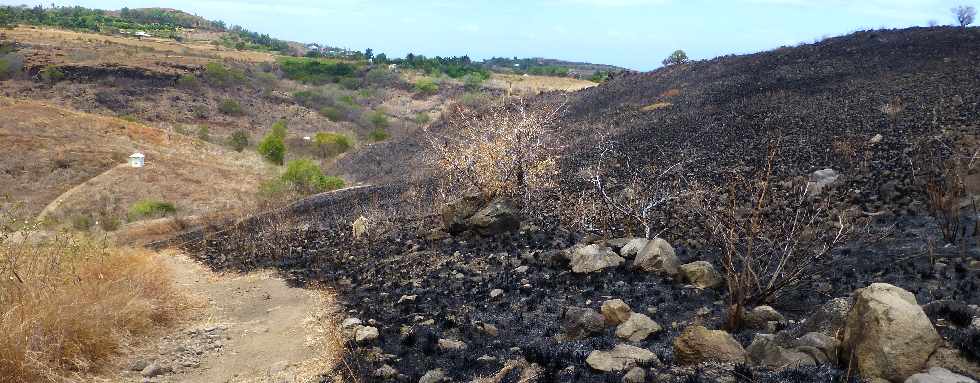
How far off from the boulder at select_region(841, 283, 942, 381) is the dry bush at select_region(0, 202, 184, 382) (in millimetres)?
5811

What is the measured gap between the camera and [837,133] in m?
13.3

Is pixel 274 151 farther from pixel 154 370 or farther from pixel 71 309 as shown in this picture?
pixel 154 370

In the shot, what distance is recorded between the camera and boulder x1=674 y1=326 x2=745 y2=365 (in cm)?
429

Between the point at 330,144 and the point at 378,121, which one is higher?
the point at 378,121

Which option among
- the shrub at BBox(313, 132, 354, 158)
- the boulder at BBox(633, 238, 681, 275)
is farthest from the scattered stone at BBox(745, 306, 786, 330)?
the shrub at BBox(313, 132, 354, 158)

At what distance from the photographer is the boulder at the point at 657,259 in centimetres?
705

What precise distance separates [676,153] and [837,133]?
3.36 metres

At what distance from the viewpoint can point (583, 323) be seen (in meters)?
5.64

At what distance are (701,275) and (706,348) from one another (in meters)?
2.49

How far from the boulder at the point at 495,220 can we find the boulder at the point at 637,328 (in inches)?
178

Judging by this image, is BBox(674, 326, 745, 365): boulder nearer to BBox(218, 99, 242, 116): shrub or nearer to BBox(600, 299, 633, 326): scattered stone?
BBox(600, 299, 633, 326): scattered stone

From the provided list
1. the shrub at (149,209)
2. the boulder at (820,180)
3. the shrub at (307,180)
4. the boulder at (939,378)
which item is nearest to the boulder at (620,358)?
the boulder at (939,378)

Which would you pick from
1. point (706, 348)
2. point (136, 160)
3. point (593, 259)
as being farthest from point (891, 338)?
point (136, 160)

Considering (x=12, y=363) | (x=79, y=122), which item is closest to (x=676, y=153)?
(x=12, y=363)
